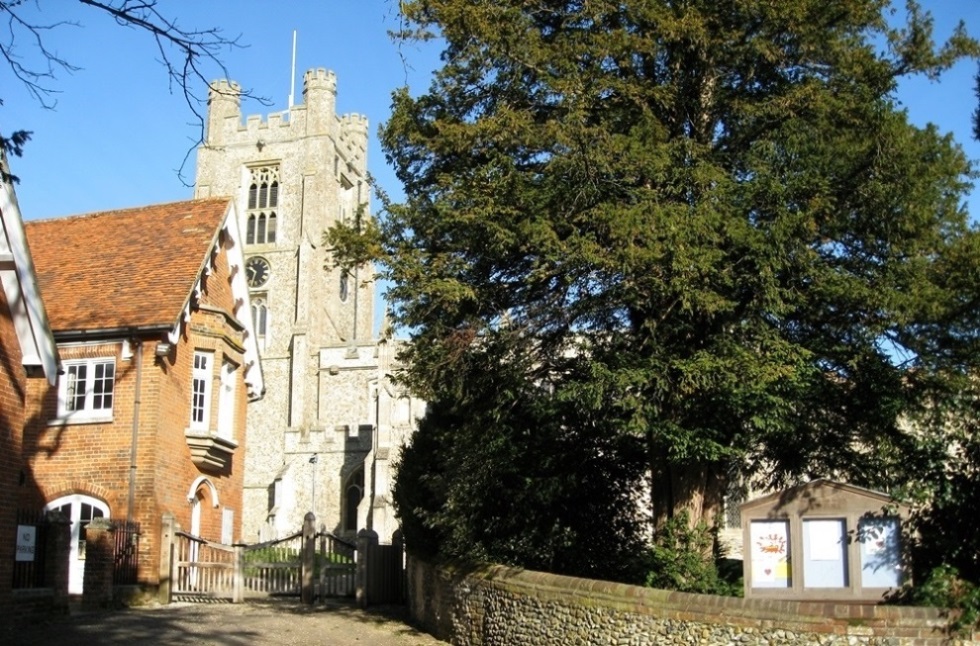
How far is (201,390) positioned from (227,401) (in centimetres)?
136

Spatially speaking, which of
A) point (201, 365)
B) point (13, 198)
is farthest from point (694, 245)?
point (201, 365)

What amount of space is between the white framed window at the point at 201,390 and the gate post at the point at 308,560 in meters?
3.05

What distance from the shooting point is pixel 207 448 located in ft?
74.5

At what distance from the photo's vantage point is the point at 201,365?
23219 mm

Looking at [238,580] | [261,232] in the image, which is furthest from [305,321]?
[238,580]

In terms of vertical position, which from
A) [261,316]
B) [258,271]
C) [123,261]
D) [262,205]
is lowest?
[123,261]

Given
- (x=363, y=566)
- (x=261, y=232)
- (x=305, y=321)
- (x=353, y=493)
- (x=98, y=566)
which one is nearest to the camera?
(x=98, y=566)

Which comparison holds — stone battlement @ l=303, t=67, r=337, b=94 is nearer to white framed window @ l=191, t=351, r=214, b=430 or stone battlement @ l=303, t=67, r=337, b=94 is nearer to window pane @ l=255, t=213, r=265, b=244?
window pane @ l=255, t=213, r=265, b=244

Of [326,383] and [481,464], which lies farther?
[326,383]

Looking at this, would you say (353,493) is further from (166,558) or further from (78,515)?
(166,558)

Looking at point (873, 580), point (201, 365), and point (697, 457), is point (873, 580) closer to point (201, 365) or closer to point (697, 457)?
point (697, 457)

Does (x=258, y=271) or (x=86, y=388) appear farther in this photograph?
(x=258, y=271)

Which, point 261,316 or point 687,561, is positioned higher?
point 261,316

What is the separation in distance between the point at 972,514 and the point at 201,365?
52.1 feet
